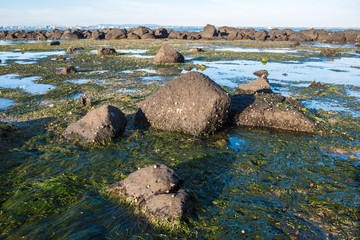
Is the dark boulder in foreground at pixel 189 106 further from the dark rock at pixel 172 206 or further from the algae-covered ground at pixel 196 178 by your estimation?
the dark rock at pixel 172 206

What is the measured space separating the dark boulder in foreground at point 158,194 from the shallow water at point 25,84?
9.14m

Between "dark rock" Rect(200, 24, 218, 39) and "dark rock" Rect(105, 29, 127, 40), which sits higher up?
"dark rock" Rect(200, 24, 218, 39)

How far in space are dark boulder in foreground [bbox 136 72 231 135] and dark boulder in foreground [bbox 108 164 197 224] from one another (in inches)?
111

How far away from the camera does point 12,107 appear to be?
888cm

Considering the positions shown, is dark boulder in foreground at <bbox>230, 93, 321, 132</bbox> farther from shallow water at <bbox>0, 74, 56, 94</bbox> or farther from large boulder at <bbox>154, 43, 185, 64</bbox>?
large boulder at <bbox>154, 43, 185, 64</bbox>

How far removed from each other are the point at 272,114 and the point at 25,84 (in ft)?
41.0

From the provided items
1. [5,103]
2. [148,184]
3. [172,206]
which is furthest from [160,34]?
[172,206]

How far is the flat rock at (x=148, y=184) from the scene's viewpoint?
389 cm

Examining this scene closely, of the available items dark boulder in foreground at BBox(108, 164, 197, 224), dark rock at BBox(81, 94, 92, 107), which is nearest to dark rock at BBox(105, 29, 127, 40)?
dark rock at BBox(81, 94, 92, 107)

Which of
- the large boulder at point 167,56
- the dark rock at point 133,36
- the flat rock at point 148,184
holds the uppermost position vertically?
the dark rock at point 133,36

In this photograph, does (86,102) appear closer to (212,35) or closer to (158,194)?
(158,194)

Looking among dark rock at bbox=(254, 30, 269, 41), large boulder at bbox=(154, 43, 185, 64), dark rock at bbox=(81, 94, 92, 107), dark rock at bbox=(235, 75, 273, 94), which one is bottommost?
dark rock at bbox=(81, 94, 92, 107)

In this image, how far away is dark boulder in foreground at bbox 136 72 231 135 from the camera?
678 cm

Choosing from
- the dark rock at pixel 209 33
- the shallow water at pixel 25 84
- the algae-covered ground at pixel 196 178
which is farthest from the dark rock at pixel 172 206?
the dark rock at pixel 209 33
